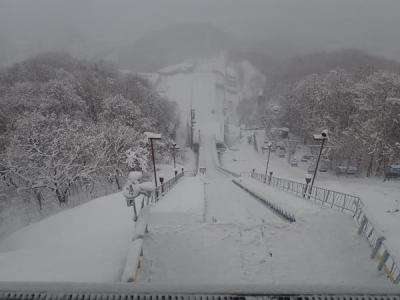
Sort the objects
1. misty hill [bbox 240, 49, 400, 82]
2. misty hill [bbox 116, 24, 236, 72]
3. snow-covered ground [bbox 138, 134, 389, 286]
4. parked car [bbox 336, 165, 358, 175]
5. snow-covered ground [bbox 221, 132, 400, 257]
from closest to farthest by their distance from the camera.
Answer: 1. snow-covered ground [bbox 138, 134, 389, 286]
2. snow-covered ground [bbox 221, 132, 400, 257]
3. parked car [bbox 336, 165, 358, 175]
4. misty hill [bbox 240, 49, 400, 82]
5. misty hill [bbox 116, 24, 236, 72]

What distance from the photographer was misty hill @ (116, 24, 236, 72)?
130m

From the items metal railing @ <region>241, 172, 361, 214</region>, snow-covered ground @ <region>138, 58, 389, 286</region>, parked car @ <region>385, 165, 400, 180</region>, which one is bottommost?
parked car @ <region>385, 165, 400, 180</region>

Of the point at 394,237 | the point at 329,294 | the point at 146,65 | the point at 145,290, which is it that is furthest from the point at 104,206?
the point at 146,65

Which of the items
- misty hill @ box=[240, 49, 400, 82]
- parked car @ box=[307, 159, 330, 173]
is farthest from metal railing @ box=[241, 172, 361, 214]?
misty hill @ box=[240, 49, 400, 82]

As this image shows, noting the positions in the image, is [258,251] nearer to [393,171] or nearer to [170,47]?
[393,171]

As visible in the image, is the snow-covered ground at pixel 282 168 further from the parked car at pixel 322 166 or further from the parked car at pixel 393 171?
the parked car at pixel 393 171

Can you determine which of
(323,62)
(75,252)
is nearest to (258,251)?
(75,252)

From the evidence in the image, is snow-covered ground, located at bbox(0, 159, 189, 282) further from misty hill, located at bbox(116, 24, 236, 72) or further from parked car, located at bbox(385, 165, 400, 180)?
misty hill, located at bbox(116, 24, 236, 72)

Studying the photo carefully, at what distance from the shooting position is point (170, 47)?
470 ft

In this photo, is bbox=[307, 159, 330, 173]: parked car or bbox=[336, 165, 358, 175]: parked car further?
bbox=[307, 159, 330, 173]: parked car

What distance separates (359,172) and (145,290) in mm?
36930

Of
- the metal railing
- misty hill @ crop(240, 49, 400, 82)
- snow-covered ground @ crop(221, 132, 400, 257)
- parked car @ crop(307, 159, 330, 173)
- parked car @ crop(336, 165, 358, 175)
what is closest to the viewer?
the metal railing

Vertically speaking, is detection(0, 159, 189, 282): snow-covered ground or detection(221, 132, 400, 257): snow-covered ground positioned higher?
detection(0, 159, 189, 282): snow-covered ground

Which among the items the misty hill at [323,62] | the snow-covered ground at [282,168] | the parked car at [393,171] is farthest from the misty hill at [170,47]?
the parked car at [393,171]
